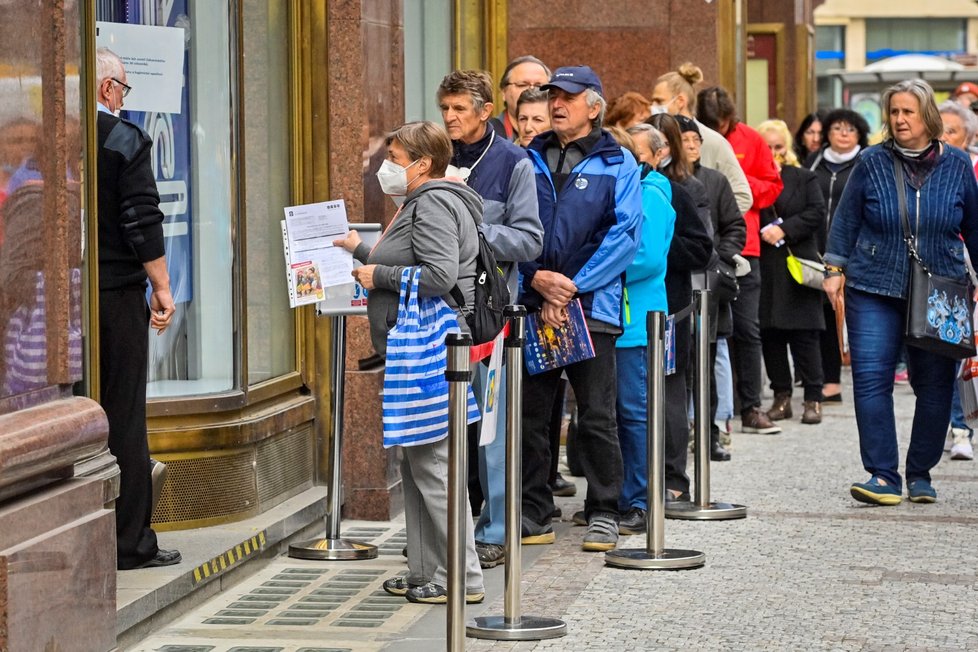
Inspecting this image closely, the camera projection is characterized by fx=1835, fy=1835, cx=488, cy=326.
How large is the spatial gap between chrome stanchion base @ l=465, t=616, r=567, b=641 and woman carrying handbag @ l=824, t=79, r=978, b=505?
3108 mm

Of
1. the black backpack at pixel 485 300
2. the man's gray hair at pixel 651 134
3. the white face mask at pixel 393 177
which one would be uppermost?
the man's gray hair at pixel 651 134

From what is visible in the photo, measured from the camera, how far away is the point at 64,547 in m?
4.96

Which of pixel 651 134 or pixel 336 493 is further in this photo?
pixel 651 134


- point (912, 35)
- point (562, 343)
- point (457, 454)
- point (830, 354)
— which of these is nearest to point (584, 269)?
point (562, 343)

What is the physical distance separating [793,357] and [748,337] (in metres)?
0.80

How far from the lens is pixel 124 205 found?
658cm

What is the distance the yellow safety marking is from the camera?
22.1ft

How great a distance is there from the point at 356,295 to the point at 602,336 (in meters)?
1.09

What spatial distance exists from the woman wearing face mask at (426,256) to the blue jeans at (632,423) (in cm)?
172

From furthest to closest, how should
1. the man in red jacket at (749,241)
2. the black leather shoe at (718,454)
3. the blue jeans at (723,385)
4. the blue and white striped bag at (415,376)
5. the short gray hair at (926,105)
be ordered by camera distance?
1. the man in red jacket at (749,241)
2. the blue jeans at (723,385)
3. the black leather shoe at (718,454)
4. the short gray hair at (926,105)
5. the blue and white striped bag at (415,376)

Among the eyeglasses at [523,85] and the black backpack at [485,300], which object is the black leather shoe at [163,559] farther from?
the eyeglasses at [523,85]

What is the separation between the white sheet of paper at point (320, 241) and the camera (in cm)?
720

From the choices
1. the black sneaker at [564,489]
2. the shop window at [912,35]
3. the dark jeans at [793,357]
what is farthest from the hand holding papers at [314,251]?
the shop window at [912,35]

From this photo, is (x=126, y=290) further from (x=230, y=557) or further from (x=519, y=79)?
(x=519, y=79)
